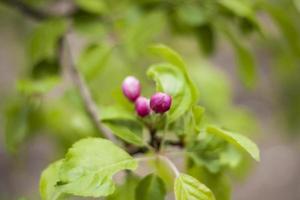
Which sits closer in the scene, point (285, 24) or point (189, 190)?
point (189, 190)

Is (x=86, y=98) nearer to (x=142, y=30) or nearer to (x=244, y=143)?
(x=142, y=30)

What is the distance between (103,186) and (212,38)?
703 millimetres

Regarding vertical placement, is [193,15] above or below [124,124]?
above

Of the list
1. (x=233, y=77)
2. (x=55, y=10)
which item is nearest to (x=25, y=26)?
(x=55, y=10)

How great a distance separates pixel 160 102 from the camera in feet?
3.03

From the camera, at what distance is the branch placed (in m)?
1.09

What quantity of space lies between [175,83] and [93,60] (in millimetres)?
397

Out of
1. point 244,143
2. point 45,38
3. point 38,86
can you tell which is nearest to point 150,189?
point 244,143

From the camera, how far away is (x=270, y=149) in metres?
3.95

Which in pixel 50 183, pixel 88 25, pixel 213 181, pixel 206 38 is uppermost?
pixel 88 25

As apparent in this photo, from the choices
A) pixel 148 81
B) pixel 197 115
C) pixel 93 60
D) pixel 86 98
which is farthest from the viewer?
pixel 148 81

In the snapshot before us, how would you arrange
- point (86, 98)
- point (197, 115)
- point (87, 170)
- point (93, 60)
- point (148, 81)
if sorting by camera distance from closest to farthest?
point (87, 170) → point (197, 115) → point (86, 98) → point (93, 60) → point (148, 81)

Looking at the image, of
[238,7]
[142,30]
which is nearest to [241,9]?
[238,7]

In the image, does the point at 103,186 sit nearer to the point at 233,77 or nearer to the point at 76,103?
the point at 76,103
